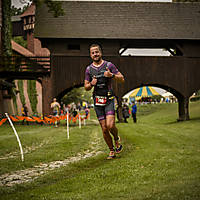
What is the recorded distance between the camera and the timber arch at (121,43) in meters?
26.6

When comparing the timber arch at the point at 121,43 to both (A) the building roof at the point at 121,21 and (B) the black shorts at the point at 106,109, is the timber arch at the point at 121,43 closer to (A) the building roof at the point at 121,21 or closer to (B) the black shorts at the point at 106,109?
(A) the building roof at the point at 121,21

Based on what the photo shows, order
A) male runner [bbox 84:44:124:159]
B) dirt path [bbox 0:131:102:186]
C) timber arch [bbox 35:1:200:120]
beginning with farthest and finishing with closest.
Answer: timber arch [bbox 35:1:200:120]
male runner [bbox 84:44:124:159]
dirt path [bbox 0:131:102:186]

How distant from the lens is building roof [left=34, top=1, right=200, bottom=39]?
26.8m

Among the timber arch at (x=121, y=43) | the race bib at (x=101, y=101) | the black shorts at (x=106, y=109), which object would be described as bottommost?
the black shorts at (x=106, y=109)

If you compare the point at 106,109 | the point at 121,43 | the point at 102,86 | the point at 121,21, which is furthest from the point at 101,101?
the point at 121,21

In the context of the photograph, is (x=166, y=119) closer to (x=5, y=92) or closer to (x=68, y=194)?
(x=5, y=92)

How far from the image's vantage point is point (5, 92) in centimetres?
3019

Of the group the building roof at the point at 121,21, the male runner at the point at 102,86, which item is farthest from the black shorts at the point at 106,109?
the building roof at the point at 121,21

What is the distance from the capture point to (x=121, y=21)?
28141 mm

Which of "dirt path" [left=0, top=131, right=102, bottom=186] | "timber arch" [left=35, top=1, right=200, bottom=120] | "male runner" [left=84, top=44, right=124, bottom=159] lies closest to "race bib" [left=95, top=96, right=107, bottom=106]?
"male runner" [left=84, top=44, right=124, bottom=159]

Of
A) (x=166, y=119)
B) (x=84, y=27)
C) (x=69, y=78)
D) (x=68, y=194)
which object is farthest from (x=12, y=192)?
(x=166, y=119)

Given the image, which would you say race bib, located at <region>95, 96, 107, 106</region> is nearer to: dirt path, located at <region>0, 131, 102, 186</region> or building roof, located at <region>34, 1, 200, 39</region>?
dirt path, located at <region>0, 131, 102, 186</region>

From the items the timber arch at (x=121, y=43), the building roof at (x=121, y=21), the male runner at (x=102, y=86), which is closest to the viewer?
the male runner at (x=102, y=86)

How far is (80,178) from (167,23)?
25428 mm
